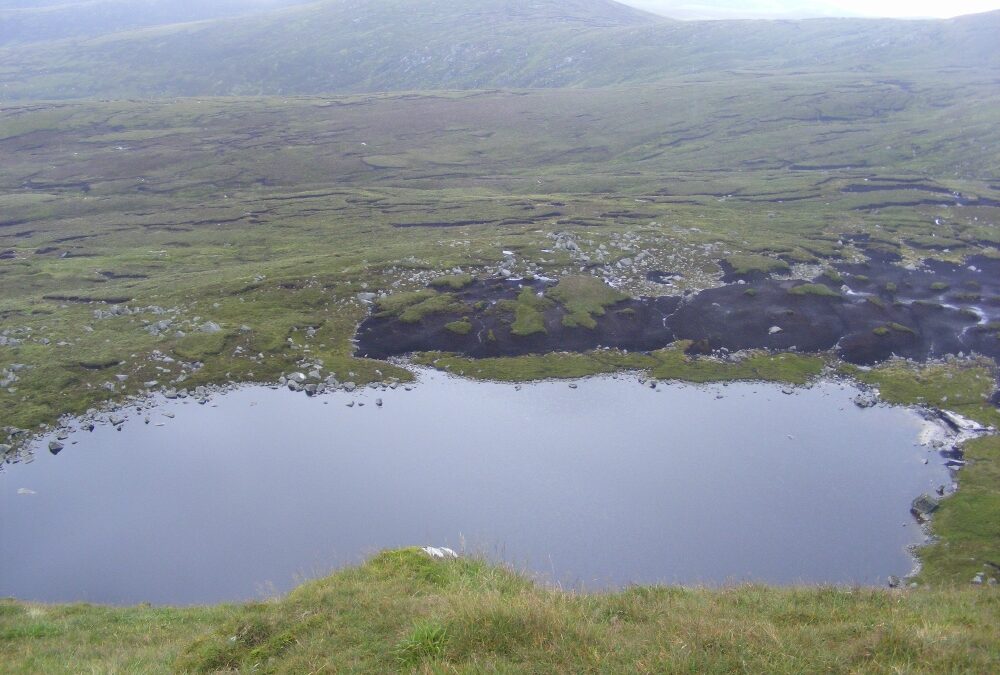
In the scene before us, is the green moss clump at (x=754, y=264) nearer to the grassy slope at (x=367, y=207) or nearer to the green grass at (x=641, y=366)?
the grassy slope at (x=367, y=207)

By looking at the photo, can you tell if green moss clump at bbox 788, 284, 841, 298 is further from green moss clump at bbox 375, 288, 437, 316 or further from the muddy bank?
green moss clump at bbox 375, 288, 437, 316

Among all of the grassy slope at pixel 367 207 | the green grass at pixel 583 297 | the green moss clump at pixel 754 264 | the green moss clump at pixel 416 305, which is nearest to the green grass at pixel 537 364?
the grassy slope at pixel 367 207

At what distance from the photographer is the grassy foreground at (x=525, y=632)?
12.7 metres

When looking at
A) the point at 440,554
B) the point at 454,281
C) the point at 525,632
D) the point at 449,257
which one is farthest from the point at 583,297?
the point at 525,632

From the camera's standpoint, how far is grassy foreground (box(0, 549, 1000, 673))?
12727mm

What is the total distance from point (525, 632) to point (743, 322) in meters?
57.2

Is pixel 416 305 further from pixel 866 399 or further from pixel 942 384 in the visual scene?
pixel 942 384

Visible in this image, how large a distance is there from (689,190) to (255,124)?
123492 millimetres

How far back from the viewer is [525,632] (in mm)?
13398

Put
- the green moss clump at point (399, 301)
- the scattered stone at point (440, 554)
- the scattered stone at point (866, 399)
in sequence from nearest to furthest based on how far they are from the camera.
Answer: the scattered stone at point (440, 554), the scattered stone at point (866, 399), the green moss clump at point (399, 301)

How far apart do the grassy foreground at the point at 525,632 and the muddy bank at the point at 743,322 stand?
1730 inches

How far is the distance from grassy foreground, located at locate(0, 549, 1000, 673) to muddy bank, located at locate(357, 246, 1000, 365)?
43937 millimetres

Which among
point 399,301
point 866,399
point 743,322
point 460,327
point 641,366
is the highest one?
point 399,301

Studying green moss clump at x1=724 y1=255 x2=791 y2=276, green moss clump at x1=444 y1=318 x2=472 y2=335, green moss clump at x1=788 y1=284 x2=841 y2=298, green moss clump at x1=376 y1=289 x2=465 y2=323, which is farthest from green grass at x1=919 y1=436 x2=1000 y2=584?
green moss clump at x1=376 y1=289 x2=465 y2=323
